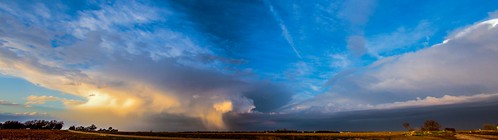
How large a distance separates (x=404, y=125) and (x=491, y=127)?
39.8 meters

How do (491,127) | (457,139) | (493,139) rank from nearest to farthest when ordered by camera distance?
(493,139), (457,139), (491,127)

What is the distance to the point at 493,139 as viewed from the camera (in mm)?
70688

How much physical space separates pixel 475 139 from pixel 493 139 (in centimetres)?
334

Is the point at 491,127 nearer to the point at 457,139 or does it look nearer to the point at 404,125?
the point at 404,125

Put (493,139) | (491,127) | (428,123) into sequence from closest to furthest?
(493,139) → (491,127) → (428,123)

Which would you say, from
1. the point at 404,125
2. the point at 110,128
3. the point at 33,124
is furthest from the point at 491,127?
the point at 33,124

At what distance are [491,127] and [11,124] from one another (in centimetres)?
25521

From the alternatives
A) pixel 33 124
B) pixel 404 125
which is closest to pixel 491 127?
pixel 404 125

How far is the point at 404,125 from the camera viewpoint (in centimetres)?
16875

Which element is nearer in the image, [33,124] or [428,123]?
[428,123]

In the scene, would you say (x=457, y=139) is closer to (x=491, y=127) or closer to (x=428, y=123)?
(x=491, y=127)

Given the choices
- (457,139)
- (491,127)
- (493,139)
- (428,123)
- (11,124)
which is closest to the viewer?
(493,139)

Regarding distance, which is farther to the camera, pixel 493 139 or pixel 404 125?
pixel 404 125

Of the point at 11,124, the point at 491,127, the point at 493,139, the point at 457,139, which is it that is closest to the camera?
the point at 493,139
